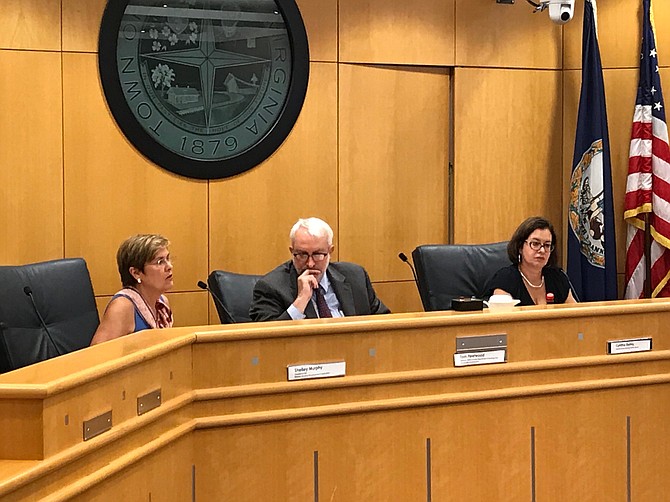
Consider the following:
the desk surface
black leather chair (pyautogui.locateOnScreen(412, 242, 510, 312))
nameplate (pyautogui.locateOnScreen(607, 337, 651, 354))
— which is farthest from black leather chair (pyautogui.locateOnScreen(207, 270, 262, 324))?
nameplate (pyautogui.locateOnScreen(607, 337, 651, 354))

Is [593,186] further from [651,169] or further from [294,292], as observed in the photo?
[294,292]

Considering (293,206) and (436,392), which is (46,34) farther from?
(436,392)

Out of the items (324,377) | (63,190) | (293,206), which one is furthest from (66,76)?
(324,377)

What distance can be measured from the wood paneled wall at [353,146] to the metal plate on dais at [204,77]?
73 millimetres

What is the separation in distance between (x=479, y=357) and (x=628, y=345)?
1.73ft

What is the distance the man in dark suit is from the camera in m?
3.84

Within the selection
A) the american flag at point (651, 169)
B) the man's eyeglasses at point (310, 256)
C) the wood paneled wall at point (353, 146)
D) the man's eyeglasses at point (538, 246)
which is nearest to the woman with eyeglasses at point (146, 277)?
the man's eyeglasses at point (310, 256)

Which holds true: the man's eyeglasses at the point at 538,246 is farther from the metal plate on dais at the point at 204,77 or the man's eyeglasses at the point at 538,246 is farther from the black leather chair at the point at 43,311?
the black leather chair at the point at 43,311

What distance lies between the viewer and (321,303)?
3961 mm

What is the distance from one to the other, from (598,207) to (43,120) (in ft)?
9.26

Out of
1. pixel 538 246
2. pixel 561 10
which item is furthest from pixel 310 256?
pixel 561 10

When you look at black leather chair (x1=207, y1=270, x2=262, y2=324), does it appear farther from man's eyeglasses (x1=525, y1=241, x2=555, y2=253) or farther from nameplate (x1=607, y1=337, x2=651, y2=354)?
nameplate (x1=607, y1=337, x2=651, y2=354)

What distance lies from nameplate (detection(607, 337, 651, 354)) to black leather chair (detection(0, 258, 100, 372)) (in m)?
2.00

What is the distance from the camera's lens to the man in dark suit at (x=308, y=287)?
3.84 m
